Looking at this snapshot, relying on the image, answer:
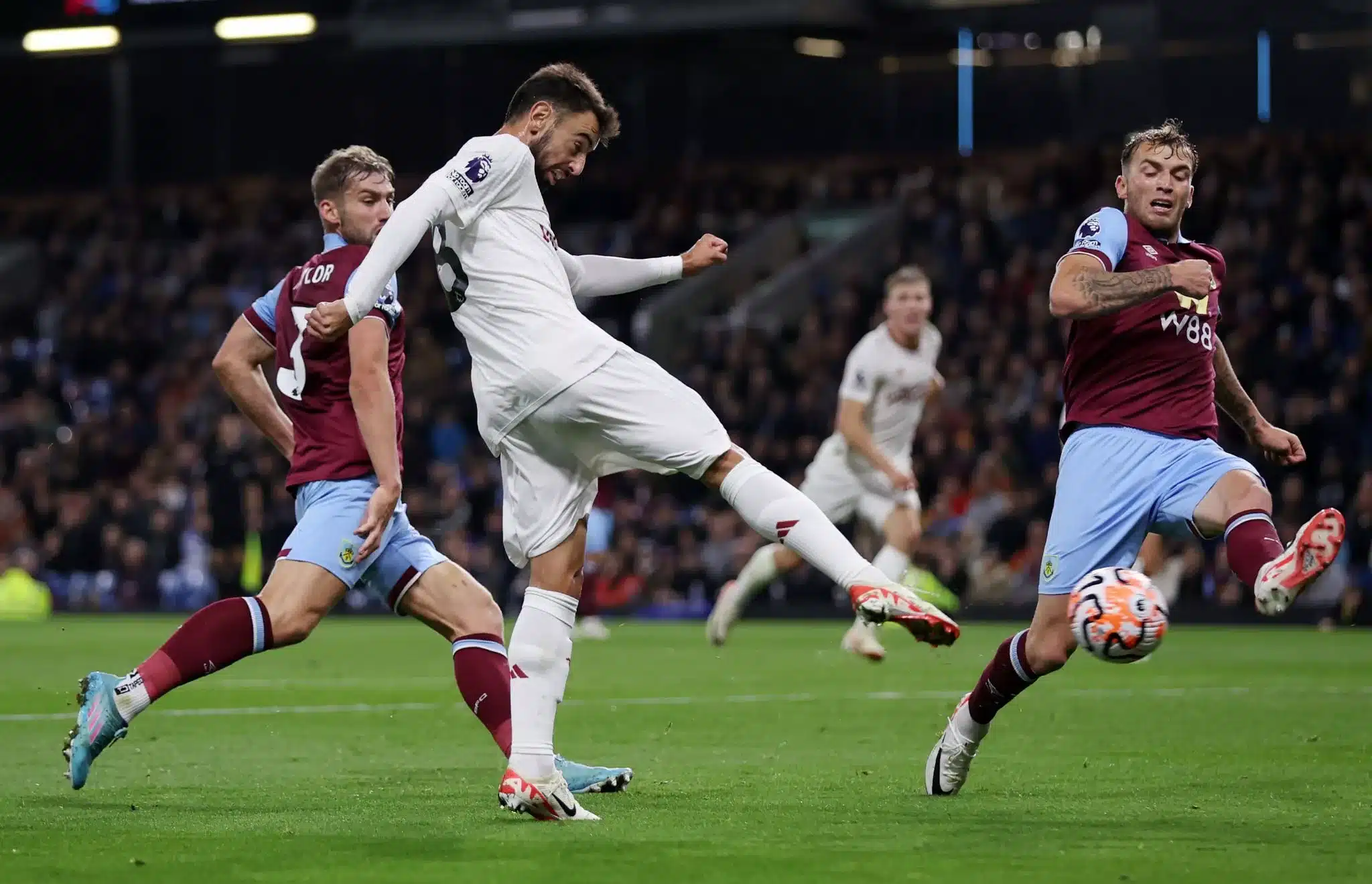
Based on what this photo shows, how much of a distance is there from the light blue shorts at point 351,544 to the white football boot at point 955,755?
1.78 meters

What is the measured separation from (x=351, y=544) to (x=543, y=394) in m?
1.21

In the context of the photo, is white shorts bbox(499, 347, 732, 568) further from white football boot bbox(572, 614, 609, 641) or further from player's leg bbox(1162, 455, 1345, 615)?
white football boot bbox(572, 614, 609, 641)

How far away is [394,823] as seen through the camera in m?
5.79

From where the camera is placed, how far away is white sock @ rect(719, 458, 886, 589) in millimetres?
5609

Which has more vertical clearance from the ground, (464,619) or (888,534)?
(464,619)

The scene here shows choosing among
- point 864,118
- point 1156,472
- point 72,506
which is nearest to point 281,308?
point 1156,472

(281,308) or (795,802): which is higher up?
(281,308)

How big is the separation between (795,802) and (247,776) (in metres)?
2.15

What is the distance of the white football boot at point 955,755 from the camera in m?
6.45

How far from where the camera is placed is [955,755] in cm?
645

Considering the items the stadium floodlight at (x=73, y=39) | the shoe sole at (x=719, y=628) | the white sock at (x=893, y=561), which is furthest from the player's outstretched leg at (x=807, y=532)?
the stadium floodlight at (x=73, y=39)

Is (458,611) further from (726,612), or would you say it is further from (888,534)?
→ (888,534)

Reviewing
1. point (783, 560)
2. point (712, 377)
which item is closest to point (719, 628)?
point (783, 560)

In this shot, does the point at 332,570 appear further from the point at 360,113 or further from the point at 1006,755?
the point at 360,113
